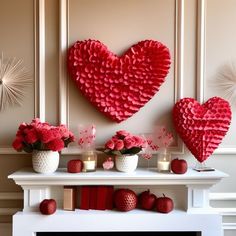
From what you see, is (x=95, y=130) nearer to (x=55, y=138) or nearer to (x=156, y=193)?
(x=55, y=138)

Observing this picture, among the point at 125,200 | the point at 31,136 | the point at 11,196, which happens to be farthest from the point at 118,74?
the point at 11,196

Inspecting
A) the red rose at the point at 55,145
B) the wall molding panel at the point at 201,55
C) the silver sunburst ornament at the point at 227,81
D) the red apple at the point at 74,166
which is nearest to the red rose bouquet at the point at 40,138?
the red rose at the point at 55,145

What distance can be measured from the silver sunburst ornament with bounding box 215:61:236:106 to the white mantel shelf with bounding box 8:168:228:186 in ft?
1.91

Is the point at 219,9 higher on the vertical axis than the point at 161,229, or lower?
higher

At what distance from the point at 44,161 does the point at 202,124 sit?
1027mm

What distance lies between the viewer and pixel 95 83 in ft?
6.44

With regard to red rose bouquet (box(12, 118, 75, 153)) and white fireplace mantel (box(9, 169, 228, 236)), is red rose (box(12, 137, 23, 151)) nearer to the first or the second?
red rose bouquet (box(12, 118, 75, 153))

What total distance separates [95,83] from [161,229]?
1.02 m

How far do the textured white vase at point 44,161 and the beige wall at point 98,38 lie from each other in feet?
0.64

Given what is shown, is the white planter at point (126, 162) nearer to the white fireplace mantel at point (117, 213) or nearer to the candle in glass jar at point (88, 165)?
the white fireplace mantel at point (117, 213)

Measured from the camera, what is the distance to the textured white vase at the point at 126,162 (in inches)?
73.7

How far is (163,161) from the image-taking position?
1932mm

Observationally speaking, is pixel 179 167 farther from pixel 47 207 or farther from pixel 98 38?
pixel 98 38

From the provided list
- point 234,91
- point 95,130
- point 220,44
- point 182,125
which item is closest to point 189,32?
point 220,44
